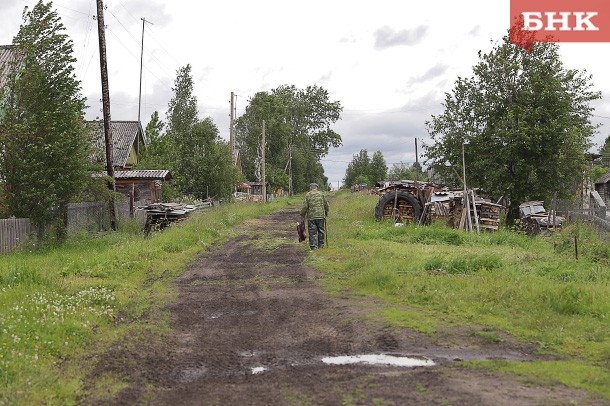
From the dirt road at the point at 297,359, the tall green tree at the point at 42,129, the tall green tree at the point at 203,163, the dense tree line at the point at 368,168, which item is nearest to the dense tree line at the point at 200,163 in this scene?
the tall green tree at the point at 203,163

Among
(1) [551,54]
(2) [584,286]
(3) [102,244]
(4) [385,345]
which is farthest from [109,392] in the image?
(1) [551,54]

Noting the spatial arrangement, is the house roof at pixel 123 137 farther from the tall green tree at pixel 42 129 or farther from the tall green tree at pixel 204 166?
the tall green tree at pixel 42 129

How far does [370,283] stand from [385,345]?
3.37 meters

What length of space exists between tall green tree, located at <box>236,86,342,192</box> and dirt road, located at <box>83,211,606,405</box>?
5581 cm

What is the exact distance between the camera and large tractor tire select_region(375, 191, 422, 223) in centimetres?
2293

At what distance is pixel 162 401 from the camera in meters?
4.78

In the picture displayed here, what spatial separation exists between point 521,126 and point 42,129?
17461 millimetres

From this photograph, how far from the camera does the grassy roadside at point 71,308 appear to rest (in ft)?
17.3

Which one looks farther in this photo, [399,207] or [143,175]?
[143,175]

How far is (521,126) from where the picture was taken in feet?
74.3

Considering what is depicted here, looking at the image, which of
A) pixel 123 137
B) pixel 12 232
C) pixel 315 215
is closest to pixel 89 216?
pixel 12 232

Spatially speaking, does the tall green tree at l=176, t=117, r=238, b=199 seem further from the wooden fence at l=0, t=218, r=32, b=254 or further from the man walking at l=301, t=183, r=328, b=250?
the man walking at l=301, t=183, r=328, b=250

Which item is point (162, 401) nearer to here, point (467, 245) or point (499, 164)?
point (467, 245)

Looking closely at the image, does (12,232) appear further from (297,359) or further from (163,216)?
(297,359)
